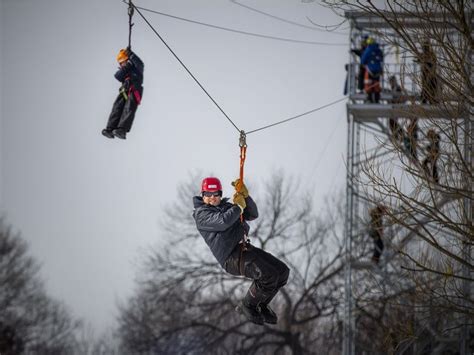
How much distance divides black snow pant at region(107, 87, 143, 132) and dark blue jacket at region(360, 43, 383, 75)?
726 centimetres

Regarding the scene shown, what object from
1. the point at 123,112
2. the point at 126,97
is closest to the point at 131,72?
the point at 126,97

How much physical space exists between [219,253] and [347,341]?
366 inches

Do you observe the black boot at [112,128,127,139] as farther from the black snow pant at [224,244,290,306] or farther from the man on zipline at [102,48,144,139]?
the black snow pant at [224,244,290,306]

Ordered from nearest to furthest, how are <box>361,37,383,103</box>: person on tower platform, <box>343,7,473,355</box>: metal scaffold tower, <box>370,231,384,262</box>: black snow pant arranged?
<box>343,7,473,355</box>: metal scaffold tower, <box>361,37,383,103</box>: person on tower platform, <box>370,231,384,262</box>: black snow pant

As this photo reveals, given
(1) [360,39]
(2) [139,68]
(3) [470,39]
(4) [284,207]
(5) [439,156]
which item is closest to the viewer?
(3) [470,39]

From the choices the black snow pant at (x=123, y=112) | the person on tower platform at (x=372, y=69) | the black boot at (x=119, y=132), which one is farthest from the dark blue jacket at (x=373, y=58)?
the black boot at (x=119, y=132)

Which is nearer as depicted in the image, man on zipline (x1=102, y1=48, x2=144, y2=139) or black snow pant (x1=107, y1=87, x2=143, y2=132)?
man on zipline (x1=102, y1=48, x2=144, y2=139)

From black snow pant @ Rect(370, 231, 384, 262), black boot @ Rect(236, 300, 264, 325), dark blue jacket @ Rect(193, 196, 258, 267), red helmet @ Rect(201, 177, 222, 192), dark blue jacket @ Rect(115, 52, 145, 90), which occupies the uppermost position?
black snow pant @ Rect(370, 231, 384, 262)

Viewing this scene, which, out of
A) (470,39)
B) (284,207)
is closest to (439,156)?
(470,39)

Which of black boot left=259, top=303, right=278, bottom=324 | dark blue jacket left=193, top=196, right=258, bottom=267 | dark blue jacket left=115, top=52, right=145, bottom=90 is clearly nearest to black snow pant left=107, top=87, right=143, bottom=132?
dark blue jacket left=115, top=52, right=145, bottom=90

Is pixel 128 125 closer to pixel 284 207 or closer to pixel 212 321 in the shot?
pixel 212 321

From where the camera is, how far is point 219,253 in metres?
10.5

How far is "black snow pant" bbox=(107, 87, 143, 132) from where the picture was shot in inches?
493

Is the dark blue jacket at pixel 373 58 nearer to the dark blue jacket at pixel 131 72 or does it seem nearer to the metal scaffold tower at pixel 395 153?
the metal scaffold tower at pixel 395 153
